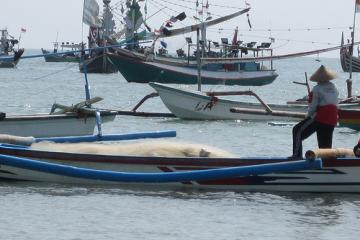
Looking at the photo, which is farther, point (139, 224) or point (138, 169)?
point (138, 169)

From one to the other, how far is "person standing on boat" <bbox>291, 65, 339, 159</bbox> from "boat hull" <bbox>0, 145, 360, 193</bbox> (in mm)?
493

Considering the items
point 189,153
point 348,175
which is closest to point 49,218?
point 189,153

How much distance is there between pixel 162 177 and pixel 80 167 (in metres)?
1.56

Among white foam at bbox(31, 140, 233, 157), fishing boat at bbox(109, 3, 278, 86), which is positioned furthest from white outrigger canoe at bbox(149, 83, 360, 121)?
fishing boat at bbox(109, 3, 278, 86)

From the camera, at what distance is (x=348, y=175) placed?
16.5m

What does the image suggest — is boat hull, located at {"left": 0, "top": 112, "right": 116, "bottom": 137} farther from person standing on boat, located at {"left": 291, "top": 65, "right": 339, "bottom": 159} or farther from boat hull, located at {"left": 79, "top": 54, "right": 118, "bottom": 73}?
boat hull, located at {"left": 79, "top": 54, "right": 118, "bottom": 73}

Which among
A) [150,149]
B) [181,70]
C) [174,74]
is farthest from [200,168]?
[174,74]

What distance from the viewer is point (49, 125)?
23.5 meters

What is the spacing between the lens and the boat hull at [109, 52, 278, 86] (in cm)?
7050

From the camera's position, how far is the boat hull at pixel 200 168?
54.1 feet

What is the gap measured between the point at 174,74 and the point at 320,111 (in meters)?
54.7

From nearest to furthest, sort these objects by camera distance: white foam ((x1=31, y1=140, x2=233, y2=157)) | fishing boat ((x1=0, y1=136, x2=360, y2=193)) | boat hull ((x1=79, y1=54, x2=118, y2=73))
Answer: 1. fishing boat ((x1=0, y1=136, x2=360, y2=193))
2. white foam ((x1=31, y1=140, x2=233, y2=157))
3. boat hull ((x1=79, y1=54, x2=118, y2=73))

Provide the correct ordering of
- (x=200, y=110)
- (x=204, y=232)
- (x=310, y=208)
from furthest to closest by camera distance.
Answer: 1. (x=200, y=110)
2. (x=310, y=208)
3. (x=204, y=232)

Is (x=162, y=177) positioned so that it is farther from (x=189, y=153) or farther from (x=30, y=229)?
(x=30, y=229)
